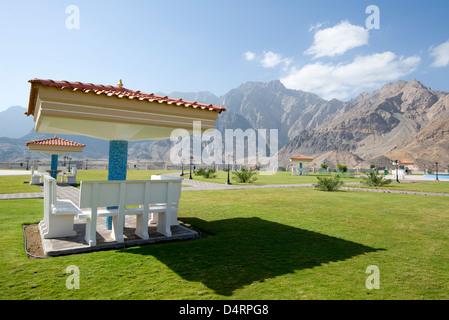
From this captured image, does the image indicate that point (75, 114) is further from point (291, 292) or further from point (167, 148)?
point (167, 148)

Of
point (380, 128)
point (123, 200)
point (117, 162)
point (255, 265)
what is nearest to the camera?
point (255, 265)

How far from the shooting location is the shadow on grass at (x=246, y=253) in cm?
381

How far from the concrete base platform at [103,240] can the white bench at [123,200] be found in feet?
0.36

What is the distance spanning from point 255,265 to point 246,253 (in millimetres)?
613

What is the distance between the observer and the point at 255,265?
167 inches

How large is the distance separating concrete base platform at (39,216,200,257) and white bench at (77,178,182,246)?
109 millimetres

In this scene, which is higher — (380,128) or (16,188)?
(380,128)

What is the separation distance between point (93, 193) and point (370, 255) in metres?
5.03
